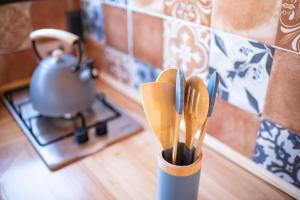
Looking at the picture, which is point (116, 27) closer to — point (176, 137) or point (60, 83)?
point (60, 83)


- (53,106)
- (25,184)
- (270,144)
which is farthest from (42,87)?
(270,144)

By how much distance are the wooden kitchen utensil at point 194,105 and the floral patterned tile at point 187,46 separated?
0.80 feet

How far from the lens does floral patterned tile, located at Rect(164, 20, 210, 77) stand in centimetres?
79

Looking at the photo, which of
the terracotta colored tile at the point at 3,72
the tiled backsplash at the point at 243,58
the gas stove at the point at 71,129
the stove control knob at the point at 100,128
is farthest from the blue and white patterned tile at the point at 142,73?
the terracotta colored tile at the point at 3,72

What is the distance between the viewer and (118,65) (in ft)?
3.75

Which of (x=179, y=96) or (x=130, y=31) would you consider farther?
(x=130, y=31)

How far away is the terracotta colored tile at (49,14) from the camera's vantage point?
3.72 feet

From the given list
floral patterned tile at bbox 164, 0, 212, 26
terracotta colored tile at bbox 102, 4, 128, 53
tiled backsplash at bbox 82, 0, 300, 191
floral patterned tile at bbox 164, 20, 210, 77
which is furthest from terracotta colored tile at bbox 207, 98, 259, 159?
terracotta colored tile at bbox 102, 4, 128, 53

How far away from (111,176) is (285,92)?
1.49 feet

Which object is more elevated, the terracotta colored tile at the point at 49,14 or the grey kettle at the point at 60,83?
the terracotta colored tile at the point at 49,14

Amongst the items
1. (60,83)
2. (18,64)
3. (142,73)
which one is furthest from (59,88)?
(18,64)

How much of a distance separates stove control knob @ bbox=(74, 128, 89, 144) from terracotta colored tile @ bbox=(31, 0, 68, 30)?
0.52 meters

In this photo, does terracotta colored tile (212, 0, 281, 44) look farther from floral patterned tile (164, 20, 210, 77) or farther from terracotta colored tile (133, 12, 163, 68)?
terracotta colored tile (133, 12, 163, 68)

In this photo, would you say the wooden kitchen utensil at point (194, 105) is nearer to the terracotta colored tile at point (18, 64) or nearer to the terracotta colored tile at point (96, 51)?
the terracotta colored tile at point (96, 51)
